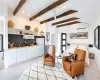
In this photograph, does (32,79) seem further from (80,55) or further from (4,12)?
(4,12)

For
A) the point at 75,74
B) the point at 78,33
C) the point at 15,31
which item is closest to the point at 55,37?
the point at 78,33

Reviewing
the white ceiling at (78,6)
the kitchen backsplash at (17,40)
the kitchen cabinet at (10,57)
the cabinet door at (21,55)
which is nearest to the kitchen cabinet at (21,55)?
the cabinet door at (21,55)

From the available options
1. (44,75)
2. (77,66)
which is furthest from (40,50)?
(77,66)

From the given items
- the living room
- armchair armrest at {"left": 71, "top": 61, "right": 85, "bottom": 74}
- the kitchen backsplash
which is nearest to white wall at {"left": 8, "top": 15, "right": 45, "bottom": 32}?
the living room

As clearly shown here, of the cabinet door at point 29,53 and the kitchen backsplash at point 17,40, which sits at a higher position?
the kitchen backsplash at point 17,40

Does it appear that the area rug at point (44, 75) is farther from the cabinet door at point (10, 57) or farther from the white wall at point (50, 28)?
the white wall at point (50, 28)

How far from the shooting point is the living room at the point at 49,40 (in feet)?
10.4

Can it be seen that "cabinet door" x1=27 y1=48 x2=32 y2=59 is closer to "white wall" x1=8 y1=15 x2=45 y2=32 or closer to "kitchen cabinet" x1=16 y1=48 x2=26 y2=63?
"kitchen cabinet" x1=16 y1=48 x2=26 y2=63

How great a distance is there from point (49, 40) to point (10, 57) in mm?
3987

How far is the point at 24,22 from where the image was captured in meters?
5.90

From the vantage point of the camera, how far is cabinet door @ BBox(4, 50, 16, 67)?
404 centimetres

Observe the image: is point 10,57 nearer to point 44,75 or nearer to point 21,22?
point 44,75

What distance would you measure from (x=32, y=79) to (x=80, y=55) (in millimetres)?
2079

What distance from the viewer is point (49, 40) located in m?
7.53
